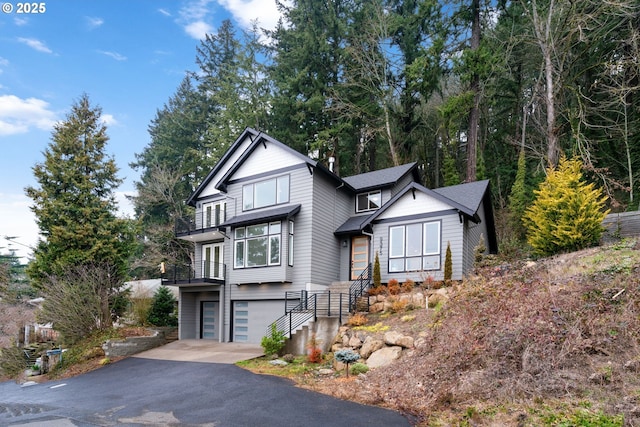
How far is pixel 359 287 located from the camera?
1750 cm

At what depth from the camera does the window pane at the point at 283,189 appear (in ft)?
62.6

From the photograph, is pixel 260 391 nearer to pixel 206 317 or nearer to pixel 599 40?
pixel 206 317

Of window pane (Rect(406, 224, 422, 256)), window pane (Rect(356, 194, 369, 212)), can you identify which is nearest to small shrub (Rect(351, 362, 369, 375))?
window pane (Rect(406, 224, 422, 256))

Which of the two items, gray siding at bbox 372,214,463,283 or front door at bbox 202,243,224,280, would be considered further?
front door at bbox 202,243,224,280

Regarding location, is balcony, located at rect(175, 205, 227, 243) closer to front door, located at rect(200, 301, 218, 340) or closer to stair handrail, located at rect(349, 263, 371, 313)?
front door, located at rect(200, 301, 218, 340)

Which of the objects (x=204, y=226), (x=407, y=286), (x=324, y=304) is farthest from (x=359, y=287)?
(x=204, y=226)

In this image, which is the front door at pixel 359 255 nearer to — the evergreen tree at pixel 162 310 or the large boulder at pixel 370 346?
the large boulder at pixel 370 346

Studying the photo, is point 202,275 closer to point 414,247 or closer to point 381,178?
point 381,178

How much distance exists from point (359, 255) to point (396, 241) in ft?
7.91

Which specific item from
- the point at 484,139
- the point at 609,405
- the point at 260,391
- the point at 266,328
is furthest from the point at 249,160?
the point at 484,139

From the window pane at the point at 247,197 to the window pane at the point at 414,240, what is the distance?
765cm

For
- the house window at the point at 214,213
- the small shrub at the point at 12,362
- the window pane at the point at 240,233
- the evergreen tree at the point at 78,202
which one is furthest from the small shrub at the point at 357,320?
the small shrub at the point at 12,362

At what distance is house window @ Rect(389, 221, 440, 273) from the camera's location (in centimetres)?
1688

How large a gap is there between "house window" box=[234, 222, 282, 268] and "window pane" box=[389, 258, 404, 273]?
191 inches
